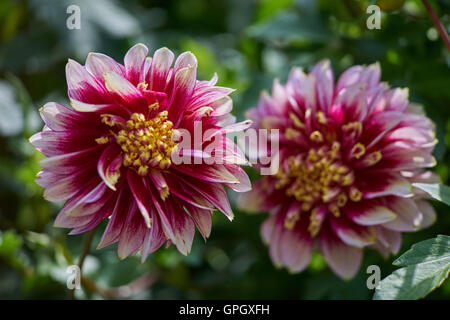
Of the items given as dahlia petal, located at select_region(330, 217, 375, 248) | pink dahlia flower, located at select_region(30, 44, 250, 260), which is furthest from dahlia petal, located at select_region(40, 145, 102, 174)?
dahlia petal, located at select_region(330, 217, 375, 248)

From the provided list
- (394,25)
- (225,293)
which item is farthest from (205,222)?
(394,25)

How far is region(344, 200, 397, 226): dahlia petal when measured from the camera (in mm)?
810

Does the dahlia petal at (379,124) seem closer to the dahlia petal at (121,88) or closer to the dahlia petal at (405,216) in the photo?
the dahlia petal at (405,216)

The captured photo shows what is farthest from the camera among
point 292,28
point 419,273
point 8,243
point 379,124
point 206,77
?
point 206,77

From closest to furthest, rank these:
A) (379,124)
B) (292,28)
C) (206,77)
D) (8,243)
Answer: (379,124), (8,243), (292,28), (206,77)

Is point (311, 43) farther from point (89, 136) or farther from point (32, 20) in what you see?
point (32, 20)

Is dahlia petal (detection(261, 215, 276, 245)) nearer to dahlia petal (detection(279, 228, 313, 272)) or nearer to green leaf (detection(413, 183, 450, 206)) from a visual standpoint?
dahlia petal (detection(279, 228, 313, 272))

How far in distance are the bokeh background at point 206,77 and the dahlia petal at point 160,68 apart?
313 mm

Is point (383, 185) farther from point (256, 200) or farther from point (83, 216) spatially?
point (83, 216)

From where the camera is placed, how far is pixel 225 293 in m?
1.15

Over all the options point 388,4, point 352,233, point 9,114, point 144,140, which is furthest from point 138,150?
point 9,114

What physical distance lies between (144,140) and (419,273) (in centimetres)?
42

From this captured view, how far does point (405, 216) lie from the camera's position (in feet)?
2.72

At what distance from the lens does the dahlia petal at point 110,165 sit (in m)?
0.68
